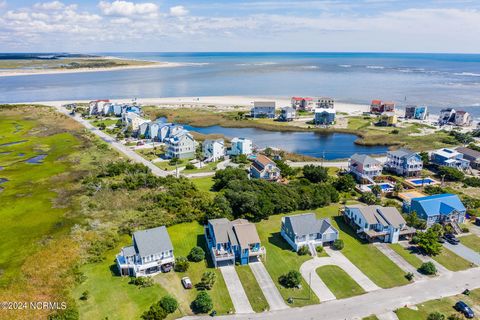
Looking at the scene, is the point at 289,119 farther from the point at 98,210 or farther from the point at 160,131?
the point at 98,210

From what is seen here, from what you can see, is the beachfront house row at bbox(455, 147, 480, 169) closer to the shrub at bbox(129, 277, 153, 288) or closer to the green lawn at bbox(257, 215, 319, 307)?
the green lawn at bbox(257, 215, 319, 307)

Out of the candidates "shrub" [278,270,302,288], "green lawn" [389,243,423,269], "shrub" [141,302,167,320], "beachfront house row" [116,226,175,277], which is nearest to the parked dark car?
"green lawn" [389,243,423,269]

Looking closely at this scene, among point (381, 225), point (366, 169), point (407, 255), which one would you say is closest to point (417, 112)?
point (366, 169)

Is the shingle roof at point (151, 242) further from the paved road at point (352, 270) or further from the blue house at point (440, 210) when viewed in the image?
the blue house at point (440, 210)

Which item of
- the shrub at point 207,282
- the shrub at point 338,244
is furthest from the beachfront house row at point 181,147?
the shrub at point 207,282

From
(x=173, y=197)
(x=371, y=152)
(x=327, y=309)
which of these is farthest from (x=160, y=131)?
(x=327, y=309)

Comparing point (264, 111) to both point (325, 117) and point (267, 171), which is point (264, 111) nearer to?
point (325, 117)
